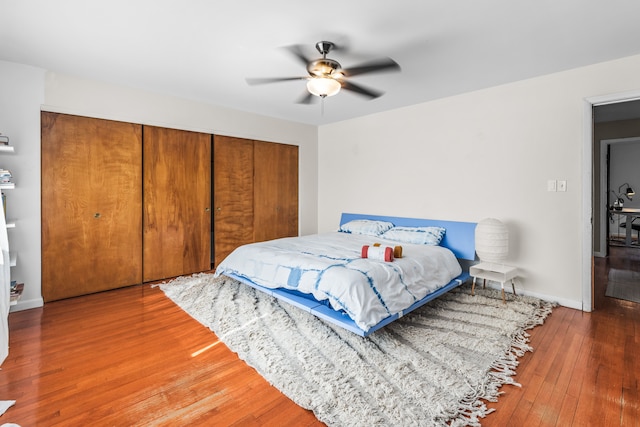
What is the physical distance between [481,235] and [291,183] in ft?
10.4

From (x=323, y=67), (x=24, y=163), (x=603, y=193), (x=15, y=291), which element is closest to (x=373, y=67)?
(x=323, y=67)

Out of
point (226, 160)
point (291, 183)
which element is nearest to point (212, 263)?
point (226, 160)

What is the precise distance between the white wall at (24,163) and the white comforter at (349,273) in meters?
1.84

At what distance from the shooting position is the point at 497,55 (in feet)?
9.29

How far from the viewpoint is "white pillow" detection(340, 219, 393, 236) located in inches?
171

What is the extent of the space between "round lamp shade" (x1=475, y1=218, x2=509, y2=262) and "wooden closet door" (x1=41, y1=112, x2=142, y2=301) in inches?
159

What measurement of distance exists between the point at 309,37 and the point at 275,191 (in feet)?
10.0

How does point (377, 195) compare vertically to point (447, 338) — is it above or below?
above

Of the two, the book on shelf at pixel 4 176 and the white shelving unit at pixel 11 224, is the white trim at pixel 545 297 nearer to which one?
the white shelving unit at pixel 11 224

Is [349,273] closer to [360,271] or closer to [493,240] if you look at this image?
[360,271]

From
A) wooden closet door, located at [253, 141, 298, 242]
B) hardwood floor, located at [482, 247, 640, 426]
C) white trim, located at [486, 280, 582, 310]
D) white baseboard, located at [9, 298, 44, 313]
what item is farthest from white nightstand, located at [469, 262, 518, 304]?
white baseboard, located at [9, 298, 44, 313]

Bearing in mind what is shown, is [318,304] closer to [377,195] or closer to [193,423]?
[193,423]

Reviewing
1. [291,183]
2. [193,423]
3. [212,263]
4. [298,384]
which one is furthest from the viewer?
[291,183]

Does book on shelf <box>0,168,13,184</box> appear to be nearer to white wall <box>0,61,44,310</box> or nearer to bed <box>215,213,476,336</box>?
white wall <box>0,61,44,310</box>
